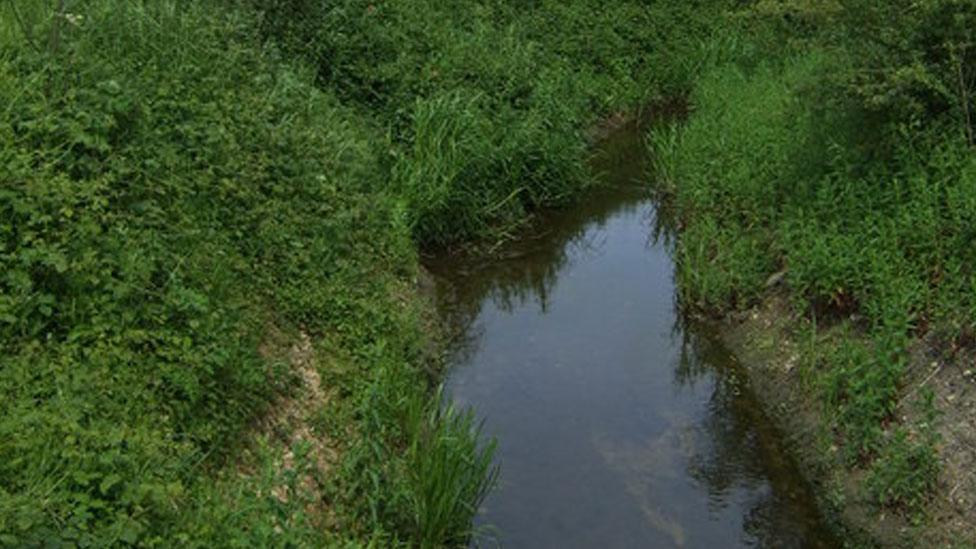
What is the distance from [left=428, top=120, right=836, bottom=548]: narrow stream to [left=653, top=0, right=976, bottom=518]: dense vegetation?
580 millimetres

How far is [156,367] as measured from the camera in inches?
278

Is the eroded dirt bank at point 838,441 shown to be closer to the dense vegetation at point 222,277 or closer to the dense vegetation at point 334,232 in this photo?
the dense vegetation at point 334,232

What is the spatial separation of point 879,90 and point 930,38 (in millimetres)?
731

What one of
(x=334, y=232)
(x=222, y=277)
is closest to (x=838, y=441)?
(x=334, y=232)

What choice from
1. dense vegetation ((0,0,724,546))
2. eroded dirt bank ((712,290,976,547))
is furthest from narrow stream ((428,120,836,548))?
dense vegetation ((0,0,724,546))

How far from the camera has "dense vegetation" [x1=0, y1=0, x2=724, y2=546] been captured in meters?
6.30

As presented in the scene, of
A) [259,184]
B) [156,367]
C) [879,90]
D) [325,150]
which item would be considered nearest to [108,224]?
[156,367]

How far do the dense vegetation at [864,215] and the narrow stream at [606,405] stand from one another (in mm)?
580

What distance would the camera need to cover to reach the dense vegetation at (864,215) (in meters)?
8.64

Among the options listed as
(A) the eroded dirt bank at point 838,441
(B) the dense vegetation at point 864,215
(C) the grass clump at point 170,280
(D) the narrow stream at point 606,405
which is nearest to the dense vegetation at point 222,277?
(C) the grass clump at point 170,280

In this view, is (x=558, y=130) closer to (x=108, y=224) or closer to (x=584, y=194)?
(x=584, y=194)

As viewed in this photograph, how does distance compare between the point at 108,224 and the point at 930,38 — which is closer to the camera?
the point at 108,224

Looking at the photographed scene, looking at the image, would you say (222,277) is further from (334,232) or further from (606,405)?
(606,405)

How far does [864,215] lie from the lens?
33.9 ft
